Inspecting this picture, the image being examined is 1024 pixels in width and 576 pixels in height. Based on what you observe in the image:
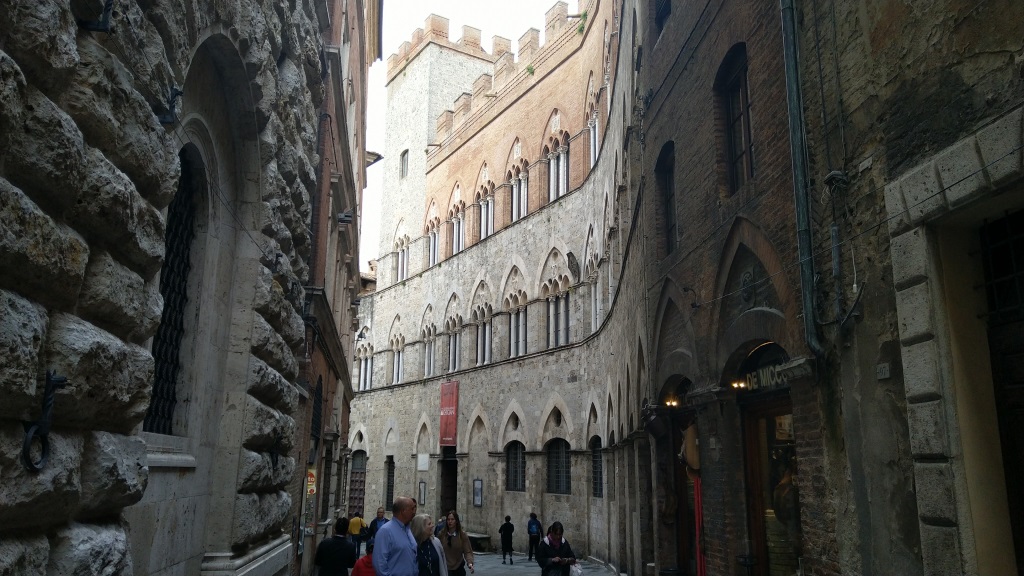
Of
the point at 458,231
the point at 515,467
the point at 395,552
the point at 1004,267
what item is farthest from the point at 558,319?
the point at 1004,267

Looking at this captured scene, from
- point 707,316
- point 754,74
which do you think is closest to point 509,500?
point 707,316

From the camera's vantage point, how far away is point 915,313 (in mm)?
4891

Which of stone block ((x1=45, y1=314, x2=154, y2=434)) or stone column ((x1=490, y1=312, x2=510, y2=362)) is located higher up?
stone column ((x1=490, y1=312, x2=510, y2=362))

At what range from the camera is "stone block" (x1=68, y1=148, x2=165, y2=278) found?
113 inches

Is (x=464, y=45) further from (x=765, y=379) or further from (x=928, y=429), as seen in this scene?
(x=928, y=429)

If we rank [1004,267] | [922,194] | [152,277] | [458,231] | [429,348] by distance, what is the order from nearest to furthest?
[152,277]
[1004,267]
[922,194]
[458,231]
[429,348]

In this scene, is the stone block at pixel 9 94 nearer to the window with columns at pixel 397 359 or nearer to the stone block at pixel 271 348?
the stone block at pixel 271 348

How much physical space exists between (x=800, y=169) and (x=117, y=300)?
507 cm

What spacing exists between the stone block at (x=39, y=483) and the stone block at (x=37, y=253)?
45 cm

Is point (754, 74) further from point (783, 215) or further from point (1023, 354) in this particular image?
point (1023, 354)

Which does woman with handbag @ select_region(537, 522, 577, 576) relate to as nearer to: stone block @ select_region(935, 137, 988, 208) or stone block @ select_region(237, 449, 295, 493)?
stone block @ select_region(237, 449, 295, 493)

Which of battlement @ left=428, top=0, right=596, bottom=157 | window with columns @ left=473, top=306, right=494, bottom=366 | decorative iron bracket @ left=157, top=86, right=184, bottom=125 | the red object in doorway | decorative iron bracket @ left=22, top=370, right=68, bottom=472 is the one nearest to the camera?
decorative iron bracket @ left=22, top=370, right=68, bottom=472

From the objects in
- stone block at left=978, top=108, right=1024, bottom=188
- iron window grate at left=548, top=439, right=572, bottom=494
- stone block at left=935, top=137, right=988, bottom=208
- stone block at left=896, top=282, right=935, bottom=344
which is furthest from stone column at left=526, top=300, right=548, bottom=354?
stone block at left=978, top=108, right=1024, bottom=188

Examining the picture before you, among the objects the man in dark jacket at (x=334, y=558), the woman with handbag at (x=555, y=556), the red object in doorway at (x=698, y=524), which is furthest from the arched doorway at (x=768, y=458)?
the man in dark jacket at (x=334, y=558)
